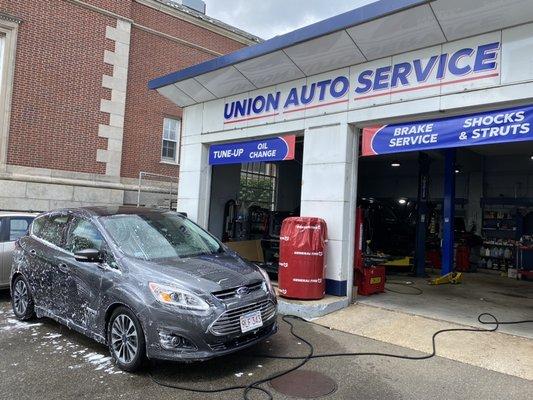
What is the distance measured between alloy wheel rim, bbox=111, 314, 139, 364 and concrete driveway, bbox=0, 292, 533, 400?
182 millimetres

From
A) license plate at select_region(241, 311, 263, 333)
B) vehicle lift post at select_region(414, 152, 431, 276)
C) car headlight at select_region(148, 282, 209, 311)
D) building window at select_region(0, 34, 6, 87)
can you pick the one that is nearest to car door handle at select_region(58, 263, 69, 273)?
car headlight at select_region(148, 282, 209, 311)

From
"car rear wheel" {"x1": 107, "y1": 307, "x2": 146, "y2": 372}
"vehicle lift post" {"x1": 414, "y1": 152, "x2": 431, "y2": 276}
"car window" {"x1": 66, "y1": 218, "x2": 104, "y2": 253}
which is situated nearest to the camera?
"car rear wheel" {"x1": 107, "y1": 307, "x2": 146, "y2": 372}

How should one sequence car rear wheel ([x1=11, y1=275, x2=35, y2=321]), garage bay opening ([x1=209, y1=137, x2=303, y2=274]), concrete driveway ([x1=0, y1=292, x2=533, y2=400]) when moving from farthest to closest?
garage bay opening ([x1=209, y1=137, x2=303, y2=274]), car rear wheel ([x1=11, y1=275, x2=35, y2=321]), concrete driveway ([x1=0, y1=292, x2=533, y2=400])

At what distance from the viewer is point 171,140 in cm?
1692

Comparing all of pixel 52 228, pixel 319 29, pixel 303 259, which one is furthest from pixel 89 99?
pixel 303 259

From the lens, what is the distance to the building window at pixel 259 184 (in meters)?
13.7

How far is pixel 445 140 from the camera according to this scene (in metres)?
6.63

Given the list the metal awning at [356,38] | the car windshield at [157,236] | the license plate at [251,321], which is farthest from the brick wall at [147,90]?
the license plate at [251,321]

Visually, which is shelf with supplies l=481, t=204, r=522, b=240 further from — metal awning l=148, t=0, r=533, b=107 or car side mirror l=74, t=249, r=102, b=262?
car side mirror l=74, t=249, r=102, b=262

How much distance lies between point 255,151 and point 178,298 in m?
5.25

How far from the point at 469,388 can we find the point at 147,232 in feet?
13.1

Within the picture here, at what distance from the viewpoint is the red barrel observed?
721 cm

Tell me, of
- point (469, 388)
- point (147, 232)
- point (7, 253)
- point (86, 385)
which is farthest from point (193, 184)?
point (469, 388)

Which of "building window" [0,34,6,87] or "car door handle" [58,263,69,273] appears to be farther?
"building window" [0,34,6,87]
